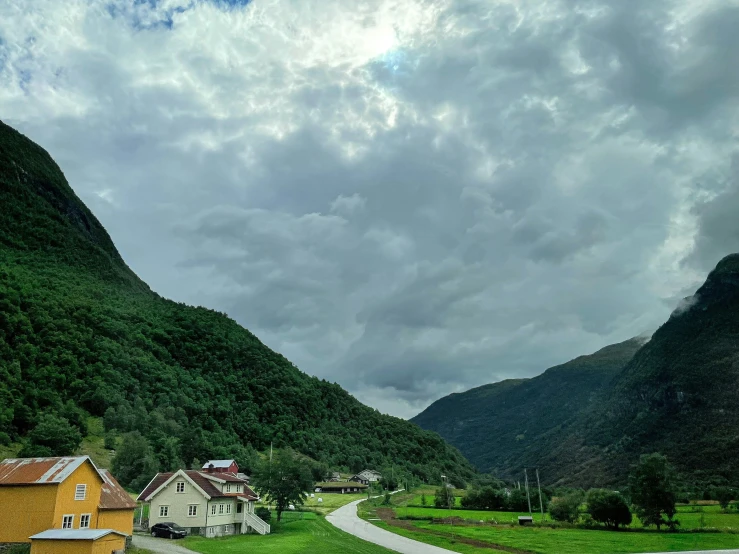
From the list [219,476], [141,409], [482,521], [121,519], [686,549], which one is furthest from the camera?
[141,409]

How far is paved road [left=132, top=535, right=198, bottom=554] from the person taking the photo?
4384 centimetres

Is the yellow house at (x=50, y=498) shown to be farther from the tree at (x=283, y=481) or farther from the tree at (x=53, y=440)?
the tree at (x=53, y=440)

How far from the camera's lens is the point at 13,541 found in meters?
39.4

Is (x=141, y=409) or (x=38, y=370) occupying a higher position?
(x=38, y=370)

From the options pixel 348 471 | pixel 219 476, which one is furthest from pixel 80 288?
pixel 219 476

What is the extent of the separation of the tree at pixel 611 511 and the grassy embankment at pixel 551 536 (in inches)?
72.1

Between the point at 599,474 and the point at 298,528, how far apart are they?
537 ft

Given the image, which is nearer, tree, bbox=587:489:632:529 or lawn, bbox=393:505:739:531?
lawn, bbox=393:505:739:531

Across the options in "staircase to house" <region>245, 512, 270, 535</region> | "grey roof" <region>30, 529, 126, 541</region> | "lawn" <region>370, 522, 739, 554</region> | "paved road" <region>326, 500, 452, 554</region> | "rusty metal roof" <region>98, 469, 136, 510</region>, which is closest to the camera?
"grey roof" <region>30, 529, 126, 541</region>

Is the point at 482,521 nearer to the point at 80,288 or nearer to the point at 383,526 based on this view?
the point at 383,526

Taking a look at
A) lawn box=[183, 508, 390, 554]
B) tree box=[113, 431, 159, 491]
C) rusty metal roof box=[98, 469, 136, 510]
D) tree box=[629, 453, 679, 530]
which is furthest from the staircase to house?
tree box=[629, 453, 679, 530]

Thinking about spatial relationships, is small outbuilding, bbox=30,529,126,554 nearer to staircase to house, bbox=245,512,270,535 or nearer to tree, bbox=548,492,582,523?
staircase to house, bbox=245,512,270,535

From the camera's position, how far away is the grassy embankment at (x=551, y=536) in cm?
5106

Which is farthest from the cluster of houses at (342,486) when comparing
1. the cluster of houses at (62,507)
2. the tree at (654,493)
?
the cluster of houses at (62,507)
